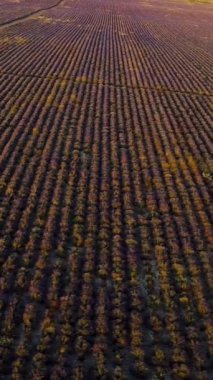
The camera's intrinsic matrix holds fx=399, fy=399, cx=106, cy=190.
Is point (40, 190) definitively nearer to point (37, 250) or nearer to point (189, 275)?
point (37, 250)

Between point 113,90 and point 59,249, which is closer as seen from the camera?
point 59,249

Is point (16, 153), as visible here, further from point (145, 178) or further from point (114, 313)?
point (114, 313)

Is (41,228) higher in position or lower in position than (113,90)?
lower

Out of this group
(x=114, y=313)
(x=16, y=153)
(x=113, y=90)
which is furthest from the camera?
(x=113, y=90)

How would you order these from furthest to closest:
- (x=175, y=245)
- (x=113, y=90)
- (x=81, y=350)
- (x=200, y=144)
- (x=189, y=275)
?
1. (x=113, y=90)
2. (x=200, y=144)
3. (x=175, y=245)
4. (x=189, y=275)
5. (x=81, y=350)

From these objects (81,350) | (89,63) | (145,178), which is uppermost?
(89,63)

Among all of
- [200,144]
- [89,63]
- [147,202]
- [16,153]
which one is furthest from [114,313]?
[89,63]
